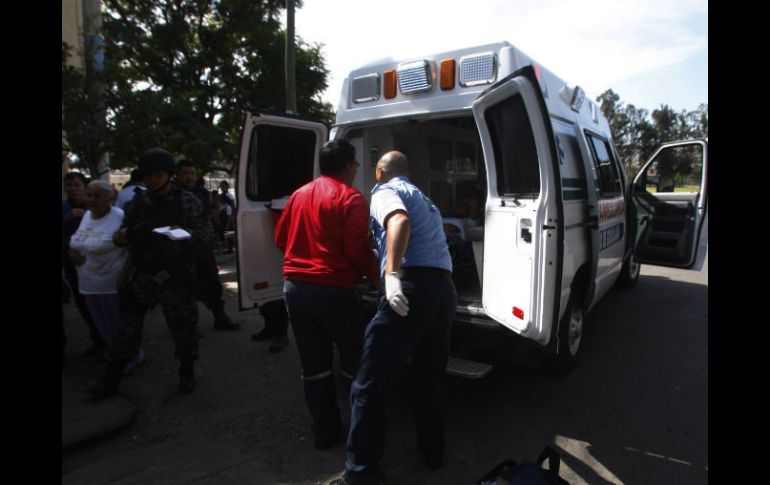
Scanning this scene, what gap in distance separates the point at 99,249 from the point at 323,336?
216 centimetres

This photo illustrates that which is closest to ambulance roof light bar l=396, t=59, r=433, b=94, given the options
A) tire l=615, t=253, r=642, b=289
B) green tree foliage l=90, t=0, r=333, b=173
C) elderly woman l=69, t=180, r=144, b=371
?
elderly woman l=69, t=180, r=144, b=371

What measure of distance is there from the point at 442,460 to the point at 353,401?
72cm

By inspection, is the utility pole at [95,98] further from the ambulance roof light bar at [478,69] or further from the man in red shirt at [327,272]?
the ambulance roof light bar at [478,69]

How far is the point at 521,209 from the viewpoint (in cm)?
308

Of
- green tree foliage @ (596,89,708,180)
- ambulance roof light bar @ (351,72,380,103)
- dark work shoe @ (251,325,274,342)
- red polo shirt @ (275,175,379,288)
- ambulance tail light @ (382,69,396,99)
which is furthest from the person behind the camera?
green tree foliage @ (596,89,708,180)

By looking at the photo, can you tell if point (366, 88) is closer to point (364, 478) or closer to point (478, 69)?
point (478, 69)

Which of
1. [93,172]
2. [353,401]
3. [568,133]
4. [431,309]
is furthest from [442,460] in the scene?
[93,172]

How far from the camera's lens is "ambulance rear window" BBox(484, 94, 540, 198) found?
10.4ft

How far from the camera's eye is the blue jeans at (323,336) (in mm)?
2779

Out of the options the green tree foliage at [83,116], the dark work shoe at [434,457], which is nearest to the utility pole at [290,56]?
the green tree foliage at [83,116]

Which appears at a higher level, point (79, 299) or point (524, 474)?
point (79, 299)

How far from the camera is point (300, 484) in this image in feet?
8.66

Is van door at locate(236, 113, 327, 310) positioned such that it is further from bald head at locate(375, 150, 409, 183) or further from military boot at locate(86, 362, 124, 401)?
bald head at locate(375, 150, 409, 183)

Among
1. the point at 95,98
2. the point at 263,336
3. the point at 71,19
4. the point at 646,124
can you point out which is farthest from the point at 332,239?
the point at 646,124
